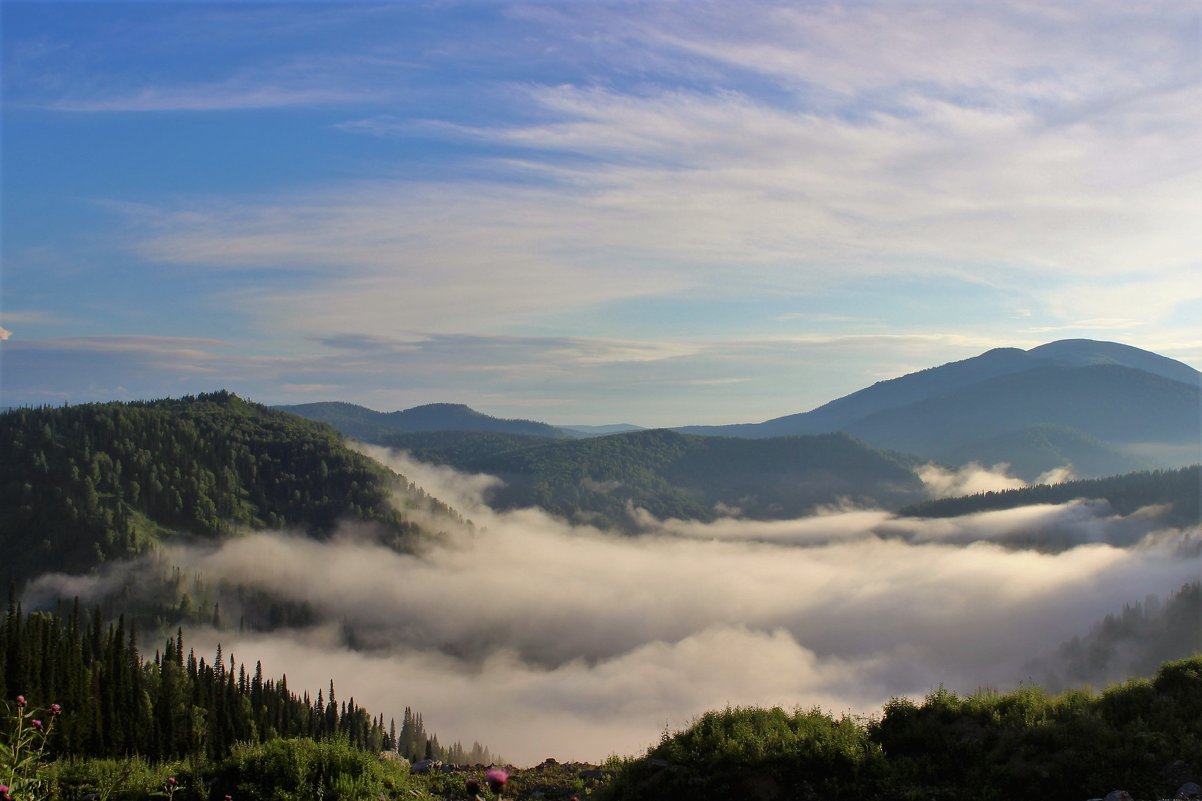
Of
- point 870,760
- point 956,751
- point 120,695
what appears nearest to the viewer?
point 870,760

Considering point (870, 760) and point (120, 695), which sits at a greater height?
point (870, 760)

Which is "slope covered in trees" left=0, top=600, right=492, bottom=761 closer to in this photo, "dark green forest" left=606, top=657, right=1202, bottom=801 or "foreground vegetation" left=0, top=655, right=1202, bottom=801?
"foreground vegetation" left=0, top=655, right=1202, bottom=801

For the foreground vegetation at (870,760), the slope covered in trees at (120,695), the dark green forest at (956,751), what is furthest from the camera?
the slope covered in trees at (120,695)

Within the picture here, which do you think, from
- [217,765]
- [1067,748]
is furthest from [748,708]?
Answer: [217,765]

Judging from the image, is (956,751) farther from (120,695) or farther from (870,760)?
(120,695)

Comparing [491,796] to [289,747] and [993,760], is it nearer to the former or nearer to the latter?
[289,747]

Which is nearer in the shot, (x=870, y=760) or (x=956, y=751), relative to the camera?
(x=870, y=760)

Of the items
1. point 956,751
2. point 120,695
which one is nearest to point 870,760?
point 956,751

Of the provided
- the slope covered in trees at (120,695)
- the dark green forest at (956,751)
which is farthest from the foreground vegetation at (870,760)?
the slope covered in trees at (120,695)

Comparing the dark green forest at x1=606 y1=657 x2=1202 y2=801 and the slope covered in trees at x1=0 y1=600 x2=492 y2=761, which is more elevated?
the dark green forest at x1=606 y1=657 x2=1202 y2=801

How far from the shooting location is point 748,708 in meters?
24.1

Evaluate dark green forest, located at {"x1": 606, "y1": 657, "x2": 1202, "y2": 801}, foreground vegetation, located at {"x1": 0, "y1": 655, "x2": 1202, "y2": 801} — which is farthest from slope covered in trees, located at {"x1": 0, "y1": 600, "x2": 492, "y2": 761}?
dark green forest, located at {"x1": 606, "y1": 657, "x2": 1202, "y2": 801}

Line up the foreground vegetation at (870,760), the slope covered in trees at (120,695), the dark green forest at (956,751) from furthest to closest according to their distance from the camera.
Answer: the slope covered in trees at (120,695) → the foreground vegetation at (870,760) → the dark green forest at (956,751)

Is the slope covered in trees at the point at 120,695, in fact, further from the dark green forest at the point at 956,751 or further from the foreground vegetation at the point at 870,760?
the dark green forest at the point at 956,751
